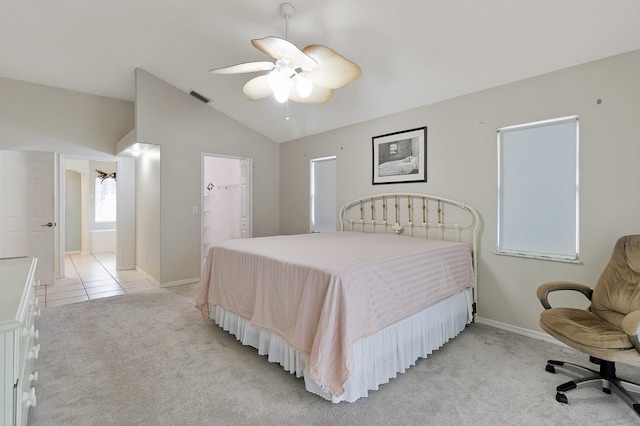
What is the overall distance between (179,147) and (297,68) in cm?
306

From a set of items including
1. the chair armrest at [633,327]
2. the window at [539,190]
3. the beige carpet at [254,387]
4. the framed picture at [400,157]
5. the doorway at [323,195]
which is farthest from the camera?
the doorway at [323,195]

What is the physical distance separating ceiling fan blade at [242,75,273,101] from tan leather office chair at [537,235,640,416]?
2733mm

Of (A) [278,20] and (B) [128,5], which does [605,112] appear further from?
(B) [128,5]

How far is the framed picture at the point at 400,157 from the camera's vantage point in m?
3.80

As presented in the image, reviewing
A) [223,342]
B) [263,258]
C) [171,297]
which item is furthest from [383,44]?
[171,297]

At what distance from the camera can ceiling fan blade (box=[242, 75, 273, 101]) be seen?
266 cm

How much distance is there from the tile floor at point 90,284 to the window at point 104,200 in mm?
1885

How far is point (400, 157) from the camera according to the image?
13.2 feet

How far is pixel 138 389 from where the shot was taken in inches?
83.0

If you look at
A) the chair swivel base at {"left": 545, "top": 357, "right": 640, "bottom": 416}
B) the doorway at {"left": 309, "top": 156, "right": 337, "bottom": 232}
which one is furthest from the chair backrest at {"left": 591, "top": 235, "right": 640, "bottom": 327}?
the doorway at {"left": 309, "top": 156, "right": 337, "bottom": 232}

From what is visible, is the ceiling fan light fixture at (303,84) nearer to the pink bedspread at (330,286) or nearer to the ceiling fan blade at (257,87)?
the ceiling fan blade at (257,87)

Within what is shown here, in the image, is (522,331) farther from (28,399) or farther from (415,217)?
(28,399)

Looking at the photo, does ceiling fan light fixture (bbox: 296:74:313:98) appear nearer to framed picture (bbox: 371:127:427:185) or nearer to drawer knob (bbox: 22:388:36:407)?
framed picture (bbox: 371:127:427:185)

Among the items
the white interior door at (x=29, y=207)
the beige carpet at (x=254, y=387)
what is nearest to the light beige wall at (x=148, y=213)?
the white interior door at (x=29, y=207)
